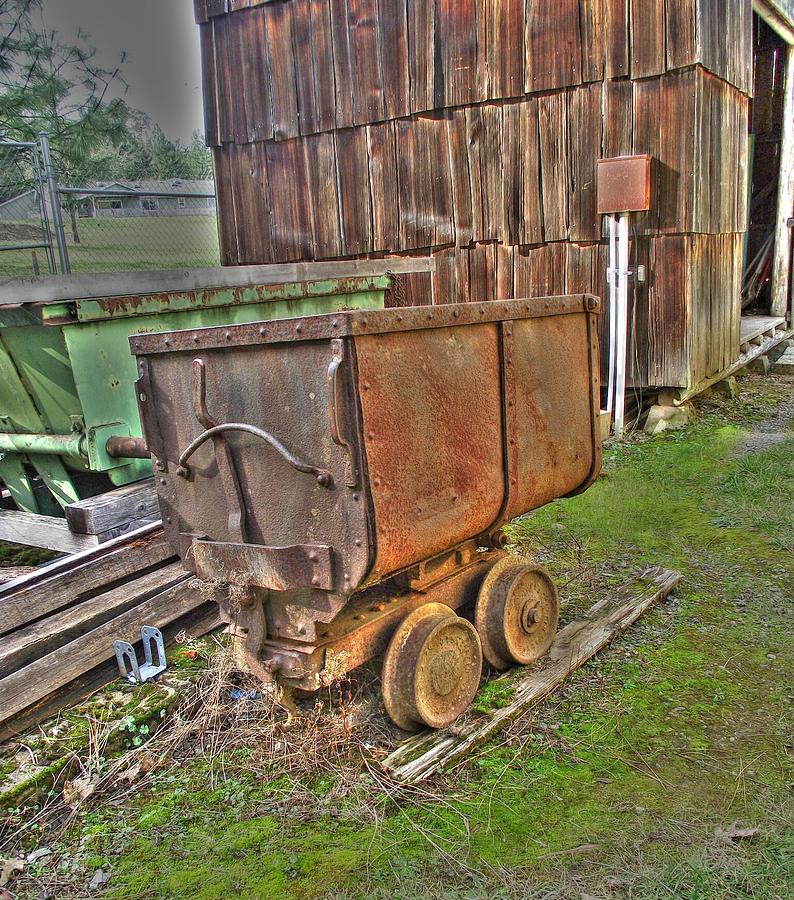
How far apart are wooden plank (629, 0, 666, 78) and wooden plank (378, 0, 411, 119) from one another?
9.16 feet

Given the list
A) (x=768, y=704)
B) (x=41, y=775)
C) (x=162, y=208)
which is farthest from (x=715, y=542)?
(x=162, y=208)

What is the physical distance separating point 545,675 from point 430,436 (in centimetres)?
153

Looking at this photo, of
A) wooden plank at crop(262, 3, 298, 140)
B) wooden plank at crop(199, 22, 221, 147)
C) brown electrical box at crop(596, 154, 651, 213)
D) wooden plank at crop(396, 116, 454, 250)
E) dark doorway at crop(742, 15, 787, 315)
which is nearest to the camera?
brown electrical box at crop(596, 154, 651, 213)

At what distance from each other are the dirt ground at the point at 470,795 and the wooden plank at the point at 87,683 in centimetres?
9

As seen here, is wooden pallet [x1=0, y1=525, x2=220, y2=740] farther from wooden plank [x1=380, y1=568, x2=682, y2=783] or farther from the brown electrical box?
the brown electrical box

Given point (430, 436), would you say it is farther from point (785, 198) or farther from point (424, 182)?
point (785, 198)

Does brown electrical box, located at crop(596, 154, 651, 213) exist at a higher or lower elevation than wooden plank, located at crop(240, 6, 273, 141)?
lower

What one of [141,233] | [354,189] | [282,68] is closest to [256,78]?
[282,68]

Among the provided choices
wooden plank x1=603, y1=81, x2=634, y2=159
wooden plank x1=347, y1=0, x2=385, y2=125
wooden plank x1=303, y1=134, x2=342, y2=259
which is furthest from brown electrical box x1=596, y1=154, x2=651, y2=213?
wooden plank x1=303, y1=134, x2=342, y2=259

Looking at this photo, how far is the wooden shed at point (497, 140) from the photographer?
8.55 metres

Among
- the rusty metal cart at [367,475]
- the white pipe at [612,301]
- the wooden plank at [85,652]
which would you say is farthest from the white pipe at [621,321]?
the wooden plank at [85,652]

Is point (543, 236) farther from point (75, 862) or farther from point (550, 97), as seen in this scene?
point (75, 862)

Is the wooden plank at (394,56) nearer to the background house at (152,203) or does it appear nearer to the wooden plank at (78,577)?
the background house at (152,203)

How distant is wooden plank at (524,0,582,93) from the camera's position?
8.65 meters
